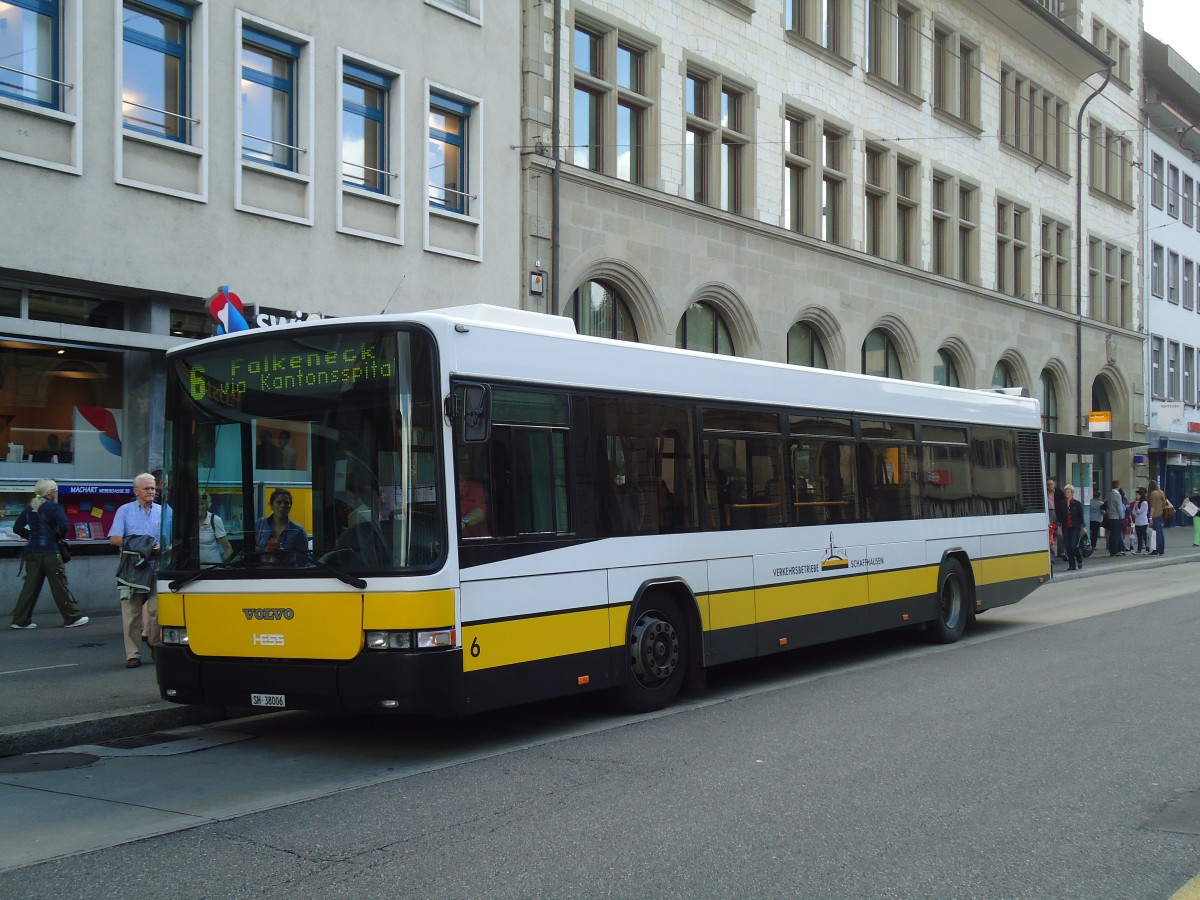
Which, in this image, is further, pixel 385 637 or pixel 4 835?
pixel 385 637

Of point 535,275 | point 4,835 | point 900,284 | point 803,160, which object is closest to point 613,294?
point 535,275

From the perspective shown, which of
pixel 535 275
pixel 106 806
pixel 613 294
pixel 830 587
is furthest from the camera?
pixel 613 294

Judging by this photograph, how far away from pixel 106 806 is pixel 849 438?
767 cm

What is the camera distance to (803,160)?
2784cm

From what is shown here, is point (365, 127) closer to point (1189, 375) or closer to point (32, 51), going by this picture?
point (32, 51)

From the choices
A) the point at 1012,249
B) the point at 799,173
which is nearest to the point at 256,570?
the point at 799,173

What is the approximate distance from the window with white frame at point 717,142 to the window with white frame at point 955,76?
8862 mm

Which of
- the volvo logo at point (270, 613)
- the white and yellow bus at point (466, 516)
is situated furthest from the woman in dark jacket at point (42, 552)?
the volvo logo at point (270, 613)

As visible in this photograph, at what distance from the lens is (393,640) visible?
777 centimetres

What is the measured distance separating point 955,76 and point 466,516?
29113 millimetres

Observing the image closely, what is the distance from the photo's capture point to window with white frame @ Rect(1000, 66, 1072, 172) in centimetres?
3675

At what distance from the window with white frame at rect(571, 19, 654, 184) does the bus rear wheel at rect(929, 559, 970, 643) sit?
35.4 ft

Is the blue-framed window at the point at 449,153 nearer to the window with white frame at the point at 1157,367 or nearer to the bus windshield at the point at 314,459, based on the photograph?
the bus windshield at the point at 314,459

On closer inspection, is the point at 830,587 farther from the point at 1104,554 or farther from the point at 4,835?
the point at 1104,554
